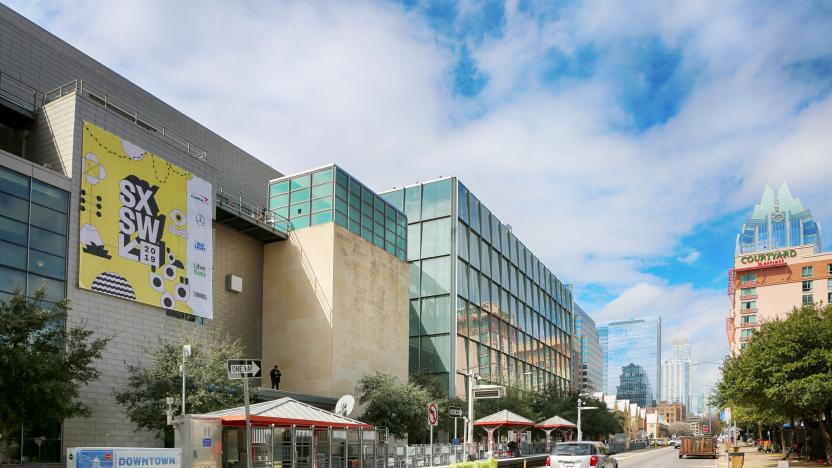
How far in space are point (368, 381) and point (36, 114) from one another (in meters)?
22.6

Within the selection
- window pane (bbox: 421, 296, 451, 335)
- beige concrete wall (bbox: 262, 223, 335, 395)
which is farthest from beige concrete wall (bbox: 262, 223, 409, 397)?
window pane (bbox: 421, 296, 451, 335)

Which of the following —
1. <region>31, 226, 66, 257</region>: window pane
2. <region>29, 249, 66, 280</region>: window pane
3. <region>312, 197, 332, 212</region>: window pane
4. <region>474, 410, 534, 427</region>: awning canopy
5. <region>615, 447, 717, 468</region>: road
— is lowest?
<region>615, 447, 717, 468</region>: road

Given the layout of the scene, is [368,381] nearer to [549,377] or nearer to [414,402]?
[414,402]

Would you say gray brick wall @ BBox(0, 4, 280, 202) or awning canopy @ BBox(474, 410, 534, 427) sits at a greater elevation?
gray brick wall @ BBox(0, 4, 280, 202)

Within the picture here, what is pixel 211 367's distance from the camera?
2886 centimetres

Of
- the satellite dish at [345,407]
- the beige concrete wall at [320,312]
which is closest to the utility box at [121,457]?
the satellite dish at [345,407]

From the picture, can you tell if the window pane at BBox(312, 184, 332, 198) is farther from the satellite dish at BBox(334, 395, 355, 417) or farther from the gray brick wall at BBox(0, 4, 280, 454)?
the satellite dish at BBox(334, 395, 355, 417)

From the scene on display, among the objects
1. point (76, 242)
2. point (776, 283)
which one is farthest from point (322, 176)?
point (776, 283)

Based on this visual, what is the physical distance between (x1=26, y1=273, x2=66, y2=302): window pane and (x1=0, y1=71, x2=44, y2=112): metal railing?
822 centimetres

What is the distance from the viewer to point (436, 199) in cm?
6203

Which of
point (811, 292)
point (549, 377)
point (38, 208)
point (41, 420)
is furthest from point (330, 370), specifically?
point (811, 292)

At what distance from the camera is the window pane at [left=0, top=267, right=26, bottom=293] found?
25.8 meters

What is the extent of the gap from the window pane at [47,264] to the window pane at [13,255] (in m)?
0.30

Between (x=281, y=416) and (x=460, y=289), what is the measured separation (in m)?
40.2
